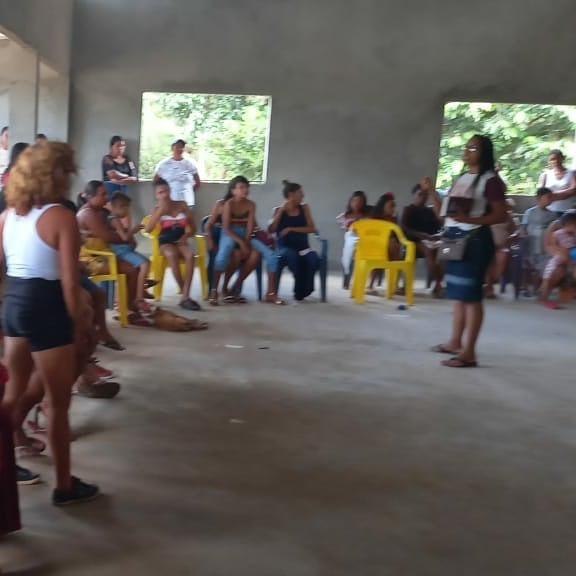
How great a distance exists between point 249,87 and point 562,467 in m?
7.38

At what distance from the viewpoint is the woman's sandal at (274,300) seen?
640 cm

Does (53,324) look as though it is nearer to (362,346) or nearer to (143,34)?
(362,346)

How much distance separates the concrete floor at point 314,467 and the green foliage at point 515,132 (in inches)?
207

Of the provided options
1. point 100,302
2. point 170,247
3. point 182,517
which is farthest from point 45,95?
point 182,517

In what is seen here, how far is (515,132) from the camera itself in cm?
955

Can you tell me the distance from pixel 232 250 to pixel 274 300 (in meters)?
0.57

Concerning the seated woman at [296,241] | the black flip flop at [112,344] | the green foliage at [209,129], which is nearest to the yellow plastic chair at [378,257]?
the seated woman at [296,241]

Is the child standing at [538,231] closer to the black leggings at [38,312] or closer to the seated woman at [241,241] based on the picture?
the seated woman at [241,241]

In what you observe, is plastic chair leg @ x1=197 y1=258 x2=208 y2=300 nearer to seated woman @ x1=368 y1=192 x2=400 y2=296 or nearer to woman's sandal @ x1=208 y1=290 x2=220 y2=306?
woman's sandal @ x1=208 y1=290 x2=220 y2=306

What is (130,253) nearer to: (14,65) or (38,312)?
(38,312)

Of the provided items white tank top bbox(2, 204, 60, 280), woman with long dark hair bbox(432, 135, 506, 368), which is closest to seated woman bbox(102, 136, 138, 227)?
woman with long dark hair bbox(432, 135, 506, 368)

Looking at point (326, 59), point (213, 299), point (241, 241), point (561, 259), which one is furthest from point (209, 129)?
point (561, 259)

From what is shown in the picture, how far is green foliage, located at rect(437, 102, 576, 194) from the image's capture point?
9.45 metres

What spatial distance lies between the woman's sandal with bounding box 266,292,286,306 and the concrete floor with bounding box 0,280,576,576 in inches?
63.4
